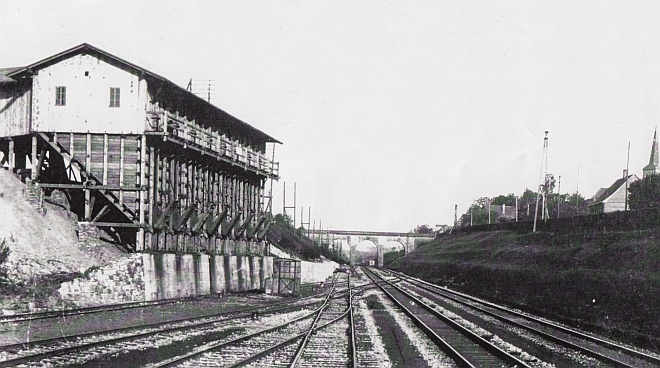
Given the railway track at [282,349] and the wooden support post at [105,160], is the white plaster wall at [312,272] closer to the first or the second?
the wooden support post at [105,160]

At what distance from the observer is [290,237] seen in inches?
3339

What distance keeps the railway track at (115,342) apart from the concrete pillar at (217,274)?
16702 millimetres

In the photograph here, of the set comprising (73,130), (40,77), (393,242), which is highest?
(40,77)

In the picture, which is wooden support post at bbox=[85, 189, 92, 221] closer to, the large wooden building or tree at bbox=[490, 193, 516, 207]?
the large wooden building

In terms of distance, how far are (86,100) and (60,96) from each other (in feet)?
3.90

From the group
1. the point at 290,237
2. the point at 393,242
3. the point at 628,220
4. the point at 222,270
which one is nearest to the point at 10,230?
the point at 222,270

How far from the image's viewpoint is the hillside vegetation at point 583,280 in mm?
23250

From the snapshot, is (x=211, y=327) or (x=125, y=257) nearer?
(x=211, y=327)

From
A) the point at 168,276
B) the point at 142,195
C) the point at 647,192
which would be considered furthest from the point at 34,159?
the point at 647,192

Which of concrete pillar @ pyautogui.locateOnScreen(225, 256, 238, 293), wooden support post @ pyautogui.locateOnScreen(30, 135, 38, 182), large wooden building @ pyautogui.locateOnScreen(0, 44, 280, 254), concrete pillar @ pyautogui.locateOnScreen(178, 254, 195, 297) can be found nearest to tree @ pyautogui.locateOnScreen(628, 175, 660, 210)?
concrete pillar @ pyautogui.locateOnScreen(225, 256, 238, 293)

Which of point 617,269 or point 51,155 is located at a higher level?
point 51,155

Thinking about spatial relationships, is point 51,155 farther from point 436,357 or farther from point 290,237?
point 290,237

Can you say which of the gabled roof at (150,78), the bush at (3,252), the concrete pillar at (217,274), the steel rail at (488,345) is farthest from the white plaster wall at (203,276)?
the steel rail at (488,345)

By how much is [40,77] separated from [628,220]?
30914mm
